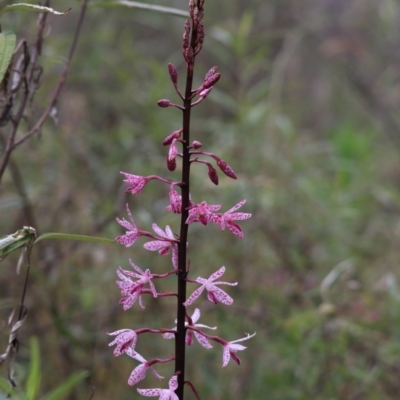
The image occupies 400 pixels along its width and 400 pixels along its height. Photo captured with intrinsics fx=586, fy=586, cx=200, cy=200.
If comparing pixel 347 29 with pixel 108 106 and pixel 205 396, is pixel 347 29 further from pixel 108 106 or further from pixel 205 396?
pixel 205 396

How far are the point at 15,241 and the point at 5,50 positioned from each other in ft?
1.25

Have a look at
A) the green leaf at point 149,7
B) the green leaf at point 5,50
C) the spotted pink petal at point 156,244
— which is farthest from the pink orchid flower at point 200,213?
the green leaf at point 149,7

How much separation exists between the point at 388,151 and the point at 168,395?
5.35 meters

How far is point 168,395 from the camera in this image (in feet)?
3.28

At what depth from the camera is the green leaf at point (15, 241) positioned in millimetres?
1068

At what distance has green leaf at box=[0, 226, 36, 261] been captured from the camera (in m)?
1.07

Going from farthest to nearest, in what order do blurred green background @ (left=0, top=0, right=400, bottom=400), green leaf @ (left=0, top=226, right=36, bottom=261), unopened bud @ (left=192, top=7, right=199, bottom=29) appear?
blurred green background @ (left=0, top=0, right=400, bottom=400), green leaf @ (left=0, top=226, right=36, bottom=261), unopened bud @ (left=192, top=7, right=199, bottom=29)

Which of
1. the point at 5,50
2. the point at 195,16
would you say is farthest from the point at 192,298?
the point at 5,50

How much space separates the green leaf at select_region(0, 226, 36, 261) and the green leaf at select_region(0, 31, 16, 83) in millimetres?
302

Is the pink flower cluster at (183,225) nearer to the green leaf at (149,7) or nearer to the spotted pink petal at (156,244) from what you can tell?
the spotted pink petal at (156,244)

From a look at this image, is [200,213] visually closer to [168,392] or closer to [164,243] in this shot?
[164,243]

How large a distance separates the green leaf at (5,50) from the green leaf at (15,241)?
0.30 metres

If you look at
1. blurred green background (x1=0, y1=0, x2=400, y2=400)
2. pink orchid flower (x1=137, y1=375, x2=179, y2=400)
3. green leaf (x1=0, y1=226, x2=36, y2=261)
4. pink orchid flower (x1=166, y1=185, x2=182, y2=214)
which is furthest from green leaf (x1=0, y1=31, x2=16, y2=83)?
blurred green background (x1=0, y1=0, x2=400, y2=400)

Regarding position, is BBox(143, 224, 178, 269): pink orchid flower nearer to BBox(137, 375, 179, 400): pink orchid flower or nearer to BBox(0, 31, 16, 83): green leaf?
BBox(137, 375, 179, 400): pink orchid flower
